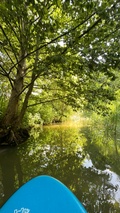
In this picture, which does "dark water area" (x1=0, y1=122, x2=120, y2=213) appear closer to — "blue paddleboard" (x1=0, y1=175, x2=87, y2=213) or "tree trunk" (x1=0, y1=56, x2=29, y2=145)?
"tree trunk" (x1=0, y1=56, x2=29, y2=145)

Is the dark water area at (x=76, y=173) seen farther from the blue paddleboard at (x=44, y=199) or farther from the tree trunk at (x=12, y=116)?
the blue paddleboard at (x=44, y=199)

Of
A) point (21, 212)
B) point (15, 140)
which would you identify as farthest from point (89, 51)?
point (15, 140)

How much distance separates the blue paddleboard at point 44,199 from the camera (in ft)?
5.04

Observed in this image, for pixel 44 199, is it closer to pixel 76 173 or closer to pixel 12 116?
pixel 76 173

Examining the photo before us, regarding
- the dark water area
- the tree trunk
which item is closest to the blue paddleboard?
the dark water area

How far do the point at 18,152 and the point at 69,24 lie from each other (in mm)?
4067

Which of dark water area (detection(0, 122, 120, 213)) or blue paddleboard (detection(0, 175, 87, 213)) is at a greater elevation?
blue paddleboard (detection(0, 175, 87, 213))

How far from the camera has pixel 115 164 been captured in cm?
471

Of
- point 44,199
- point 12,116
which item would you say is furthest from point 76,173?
point 12,116

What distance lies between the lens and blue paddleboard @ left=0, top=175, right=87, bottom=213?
154 centimetres

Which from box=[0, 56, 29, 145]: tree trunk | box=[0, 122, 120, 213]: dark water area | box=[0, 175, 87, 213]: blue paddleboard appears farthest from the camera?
box=[0, 56, 29, 145]: tree trunk

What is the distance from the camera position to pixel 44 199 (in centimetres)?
165

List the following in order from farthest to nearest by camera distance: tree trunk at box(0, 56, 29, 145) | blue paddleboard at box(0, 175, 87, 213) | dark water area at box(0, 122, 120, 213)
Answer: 1. tree trunk at box(0, 56, 29, 145)
2. dark water area at box(0, 122, 120, 213)
3. blue paddleboard at box(0, 175, 87, 213)

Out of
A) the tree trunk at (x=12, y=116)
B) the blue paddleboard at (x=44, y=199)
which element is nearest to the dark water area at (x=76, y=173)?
the tree trunk at (x=12, y=116)
